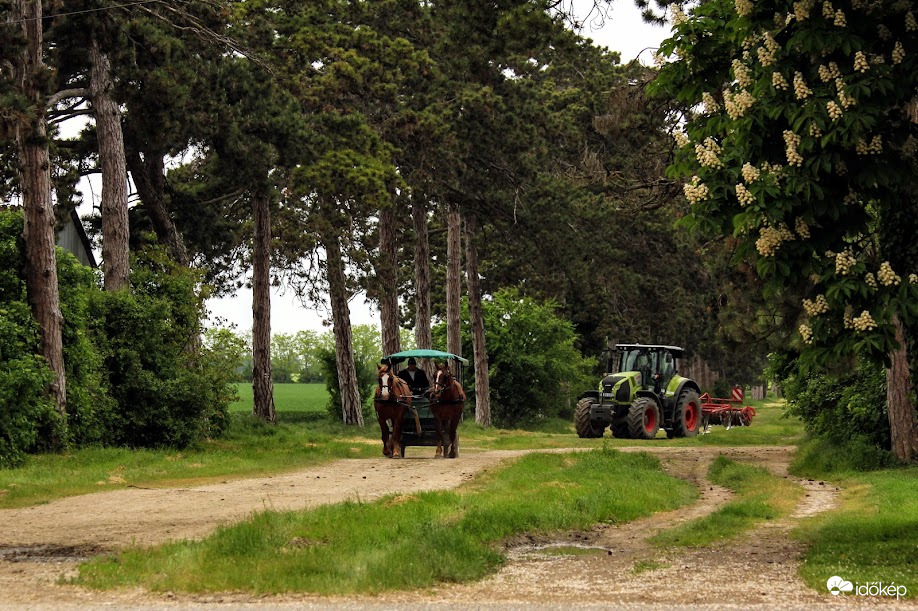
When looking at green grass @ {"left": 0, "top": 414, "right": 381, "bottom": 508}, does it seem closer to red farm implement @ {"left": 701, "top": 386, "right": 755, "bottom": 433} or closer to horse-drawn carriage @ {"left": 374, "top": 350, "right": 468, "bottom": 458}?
horse-drawn carriage @ {"left": 374, "top": 350, "right": 468, "bottom": 458}

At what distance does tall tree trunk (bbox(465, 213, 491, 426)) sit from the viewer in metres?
48.3

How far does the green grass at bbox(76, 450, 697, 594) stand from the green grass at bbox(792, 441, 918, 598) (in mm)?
2769

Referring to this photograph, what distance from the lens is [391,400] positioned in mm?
24656

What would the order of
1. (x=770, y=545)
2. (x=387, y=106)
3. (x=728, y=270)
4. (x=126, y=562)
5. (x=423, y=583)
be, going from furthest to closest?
(x=387, y=106) → (x=728, y=270) → (x=770, y=545) → (x=126, y=562) → (x=423, y=583)

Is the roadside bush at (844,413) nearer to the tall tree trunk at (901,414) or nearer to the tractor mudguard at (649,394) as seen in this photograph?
the tall tree trunk at (901,414)

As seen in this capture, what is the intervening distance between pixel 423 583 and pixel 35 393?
13875 mm

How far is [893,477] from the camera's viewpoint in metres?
19.5

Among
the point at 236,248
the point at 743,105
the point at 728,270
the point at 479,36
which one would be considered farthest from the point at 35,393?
the point at 236,248

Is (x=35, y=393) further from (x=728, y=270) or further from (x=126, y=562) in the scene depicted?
(x=728, y=270)

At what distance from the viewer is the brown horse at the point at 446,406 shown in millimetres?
25031

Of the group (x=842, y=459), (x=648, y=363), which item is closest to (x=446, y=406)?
(x=842, y=459)

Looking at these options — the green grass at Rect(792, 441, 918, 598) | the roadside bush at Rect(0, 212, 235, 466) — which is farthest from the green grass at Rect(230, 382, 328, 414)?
the green grass at Rect(792, 441, 918, 598)

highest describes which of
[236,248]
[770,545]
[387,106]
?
[387,106]

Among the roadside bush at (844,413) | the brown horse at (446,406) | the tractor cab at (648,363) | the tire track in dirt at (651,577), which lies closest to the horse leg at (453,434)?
the brown horse at (446,406)
